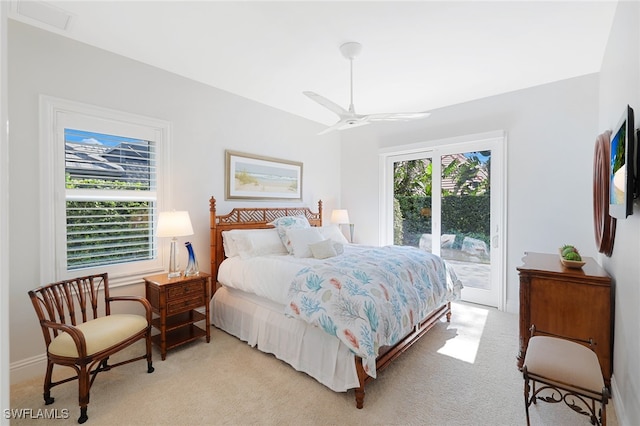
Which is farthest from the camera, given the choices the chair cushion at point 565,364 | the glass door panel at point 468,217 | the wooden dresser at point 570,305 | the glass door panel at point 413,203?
the glass door panel at point 413,203

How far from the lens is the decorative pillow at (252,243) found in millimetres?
3244

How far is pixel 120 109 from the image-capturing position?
9.30ft

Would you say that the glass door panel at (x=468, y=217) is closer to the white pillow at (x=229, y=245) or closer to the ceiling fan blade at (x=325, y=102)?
the ceiling fan blade at (x=325, y=102)

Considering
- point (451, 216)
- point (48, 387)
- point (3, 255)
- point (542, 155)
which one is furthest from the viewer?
point (451, 216)

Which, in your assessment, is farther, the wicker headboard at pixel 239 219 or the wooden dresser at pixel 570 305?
the wicker headboard at pixel 239 219

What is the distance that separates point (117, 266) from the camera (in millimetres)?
2844

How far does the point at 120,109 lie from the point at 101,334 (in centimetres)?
210

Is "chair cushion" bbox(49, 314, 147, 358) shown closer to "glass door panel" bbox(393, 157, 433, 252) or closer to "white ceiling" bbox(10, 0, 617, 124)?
"white ceiling" bbox(10, 0, 617, 124)

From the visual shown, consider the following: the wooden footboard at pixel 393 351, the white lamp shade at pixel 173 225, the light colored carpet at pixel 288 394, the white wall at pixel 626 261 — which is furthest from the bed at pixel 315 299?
the white wall at pixel 626 261

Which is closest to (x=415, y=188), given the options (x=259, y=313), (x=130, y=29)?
(x=259, y=313)

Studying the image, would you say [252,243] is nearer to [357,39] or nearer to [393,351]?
[393,351]

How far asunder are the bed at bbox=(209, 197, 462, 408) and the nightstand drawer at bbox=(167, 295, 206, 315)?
37 cm

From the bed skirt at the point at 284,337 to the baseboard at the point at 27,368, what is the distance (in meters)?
1.44

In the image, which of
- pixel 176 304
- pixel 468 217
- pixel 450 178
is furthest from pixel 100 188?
pixel 468 217
